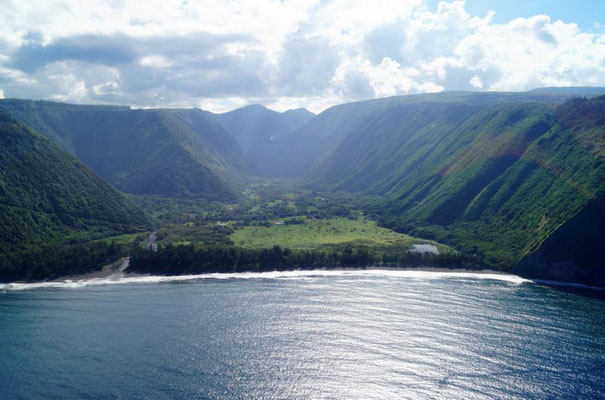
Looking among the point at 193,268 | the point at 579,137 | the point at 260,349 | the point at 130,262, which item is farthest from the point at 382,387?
the point at 579,137

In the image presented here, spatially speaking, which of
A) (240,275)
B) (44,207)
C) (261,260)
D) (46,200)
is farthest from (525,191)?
(46,200)

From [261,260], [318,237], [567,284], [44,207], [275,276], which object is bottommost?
[275,276]

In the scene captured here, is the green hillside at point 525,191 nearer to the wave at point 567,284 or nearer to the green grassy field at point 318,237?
the wave at point 567,284

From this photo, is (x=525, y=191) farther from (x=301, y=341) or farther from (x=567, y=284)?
(x=301, y=341)

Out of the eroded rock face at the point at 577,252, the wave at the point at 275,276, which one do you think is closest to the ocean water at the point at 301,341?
the wave at the point at 275,276

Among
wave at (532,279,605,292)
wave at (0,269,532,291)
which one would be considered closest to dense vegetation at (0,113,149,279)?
wave at (0,269,532,291)

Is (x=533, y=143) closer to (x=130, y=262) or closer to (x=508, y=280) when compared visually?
(x=508, y=280)
